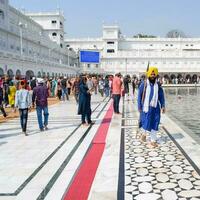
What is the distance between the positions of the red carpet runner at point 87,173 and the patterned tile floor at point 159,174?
540 mm

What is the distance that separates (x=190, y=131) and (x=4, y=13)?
42750mm

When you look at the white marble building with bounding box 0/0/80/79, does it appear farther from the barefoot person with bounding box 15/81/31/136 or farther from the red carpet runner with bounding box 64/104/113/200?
the red carpet runner with bounding box 64/104/113/200

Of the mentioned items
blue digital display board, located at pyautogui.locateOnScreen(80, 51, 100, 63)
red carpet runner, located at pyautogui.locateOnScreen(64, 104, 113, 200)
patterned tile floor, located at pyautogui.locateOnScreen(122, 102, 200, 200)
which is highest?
blue digital display board, located at pyautogui.locateOnScreen(80, 51, 100, 63)

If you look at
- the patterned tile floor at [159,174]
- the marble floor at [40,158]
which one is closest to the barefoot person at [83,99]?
the marble floor at [40,158]

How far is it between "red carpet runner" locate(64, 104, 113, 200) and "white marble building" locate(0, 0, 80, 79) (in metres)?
22.3

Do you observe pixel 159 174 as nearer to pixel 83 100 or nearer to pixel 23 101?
pixel 23 101

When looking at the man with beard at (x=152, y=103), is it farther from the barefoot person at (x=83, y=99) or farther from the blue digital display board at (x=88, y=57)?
the blue digital display board at (x=88, y=57)

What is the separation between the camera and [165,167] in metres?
5.84

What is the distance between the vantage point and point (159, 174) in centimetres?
546

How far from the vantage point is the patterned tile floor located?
4625 mm

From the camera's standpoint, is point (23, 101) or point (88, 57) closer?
point (23, 101)

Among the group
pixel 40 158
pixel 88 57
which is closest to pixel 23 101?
pixel 40 158

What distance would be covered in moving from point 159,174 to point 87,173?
3.77ft

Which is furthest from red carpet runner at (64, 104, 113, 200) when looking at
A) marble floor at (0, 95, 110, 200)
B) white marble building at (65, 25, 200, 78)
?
white marble building at (65, 25, 200, 78)
